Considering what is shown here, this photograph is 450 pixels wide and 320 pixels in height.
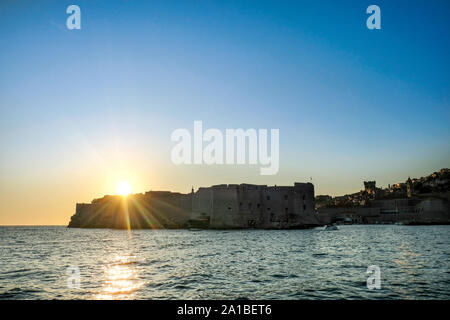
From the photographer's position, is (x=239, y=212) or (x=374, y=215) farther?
(x=374, y=215)

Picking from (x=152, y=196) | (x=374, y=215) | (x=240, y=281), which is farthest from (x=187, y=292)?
(x=374, y=215)

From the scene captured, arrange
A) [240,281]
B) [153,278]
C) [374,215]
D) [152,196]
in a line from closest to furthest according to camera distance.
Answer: [240,281]
[153,278]
[152,196]
[374,215]

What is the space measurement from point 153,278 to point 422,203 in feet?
320

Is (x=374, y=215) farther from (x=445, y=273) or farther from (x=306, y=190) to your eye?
(x=445, y=273)

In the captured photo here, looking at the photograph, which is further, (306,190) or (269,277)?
(306,190)
